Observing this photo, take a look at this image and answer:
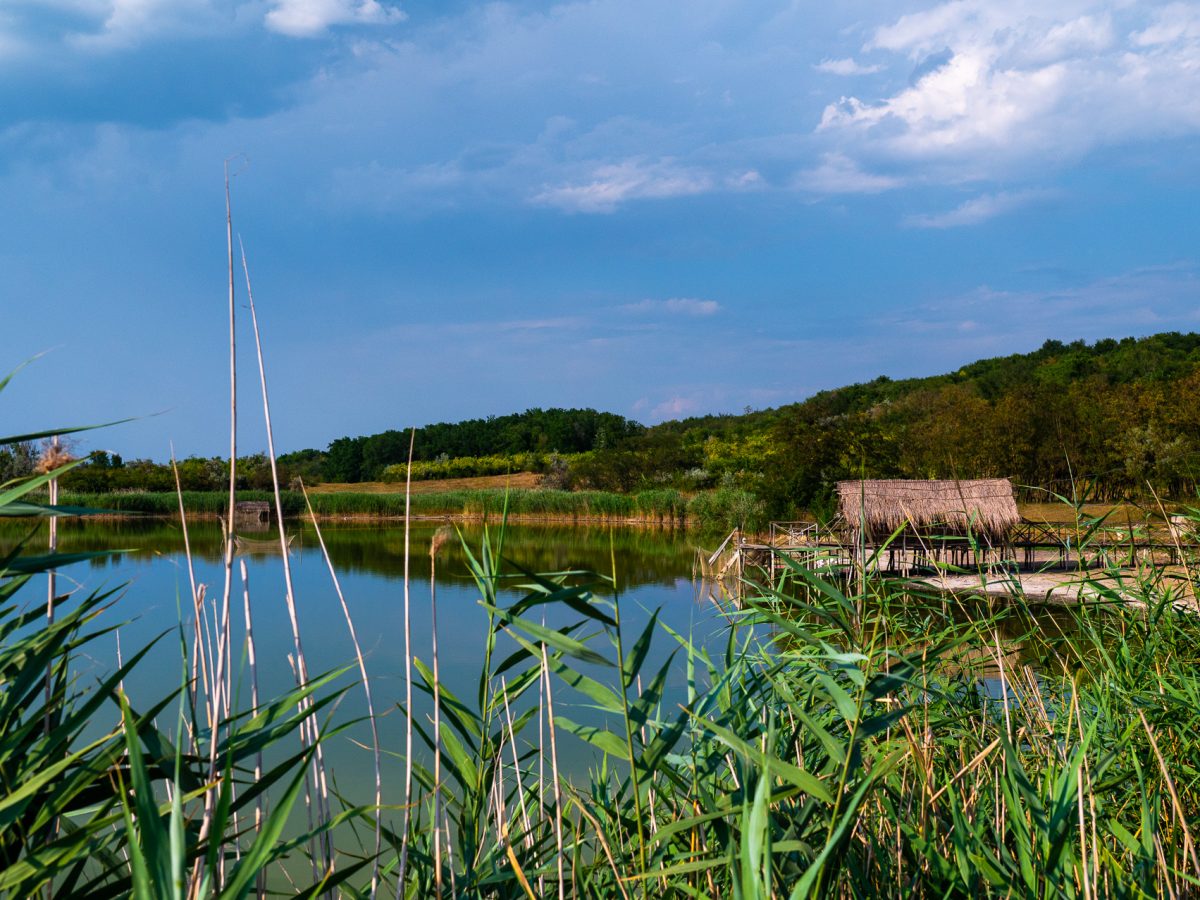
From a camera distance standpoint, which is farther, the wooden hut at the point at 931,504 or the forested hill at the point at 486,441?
the forested hill at the point at 486,441

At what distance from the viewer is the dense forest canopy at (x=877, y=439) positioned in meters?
22.7

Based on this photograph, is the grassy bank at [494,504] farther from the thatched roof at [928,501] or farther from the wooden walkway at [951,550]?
the wooden walkway at [951,550]

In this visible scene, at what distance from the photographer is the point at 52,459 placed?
1320 millimetres

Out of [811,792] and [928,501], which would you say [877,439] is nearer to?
[928,501]

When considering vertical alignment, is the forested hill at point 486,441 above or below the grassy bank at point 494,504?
above

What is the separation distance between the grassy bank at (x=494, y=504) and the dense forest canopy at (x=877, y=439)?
3.48 ft

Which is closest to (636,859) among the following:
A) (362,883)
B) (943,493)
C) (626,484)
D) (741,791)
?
(741,791)

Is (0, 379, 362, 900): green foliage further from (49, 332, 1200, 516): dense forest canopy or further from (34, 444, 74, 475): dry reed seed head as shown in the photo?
(49, 332, 1200, 516): dense forest canopy

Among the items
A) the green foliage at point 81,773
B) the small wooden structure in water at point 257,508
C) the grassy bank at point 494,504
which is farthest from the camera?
the small wooden structure in water at point 257,508

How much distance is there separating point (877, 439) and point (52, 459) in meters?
23.9

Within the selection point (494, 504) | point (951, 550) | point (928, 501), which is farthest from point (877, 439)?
point (494, 504)

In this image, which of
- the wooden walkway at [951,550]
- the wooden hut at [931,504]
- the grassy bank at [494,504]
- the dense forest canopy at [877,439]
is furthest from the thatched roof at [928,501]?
the grassy bank at [494,504]

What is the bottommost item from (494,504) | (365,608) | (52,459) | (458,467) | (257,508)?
(365,608)

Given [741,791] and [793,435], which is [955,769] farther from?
[793,435]
